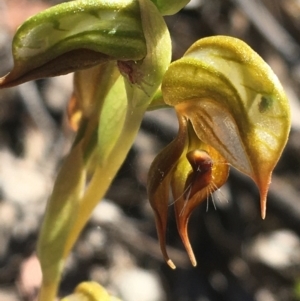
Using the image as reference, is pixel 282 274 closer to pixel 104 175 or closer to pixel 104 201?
pixel 104 201

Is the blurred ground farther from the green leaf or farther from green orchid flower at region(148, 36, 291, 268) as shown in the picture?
green orchid flower at region(148, 36, 291, 268)

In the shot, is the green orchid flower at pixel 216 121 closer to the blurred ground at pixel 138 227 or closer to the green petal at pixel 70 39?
the green petal at pixel 70 39

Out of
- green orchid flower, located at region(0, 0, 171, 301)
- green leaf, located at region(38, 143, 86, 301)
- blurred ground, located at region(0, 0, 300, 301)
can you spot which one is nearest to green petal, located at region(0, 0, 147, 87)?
green orchid flower, located at region(0, 0, 171, 301)

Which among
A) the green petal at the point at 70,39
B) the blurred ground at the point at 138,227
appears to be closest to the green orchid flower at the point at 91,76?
the green petal at the point at 70,39

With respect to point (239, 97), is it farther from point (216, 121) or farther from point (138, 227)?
point (138, 227)

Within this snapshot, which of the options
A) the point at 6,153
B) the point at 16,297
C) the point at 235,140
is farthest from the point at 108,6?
the point at 6,153
